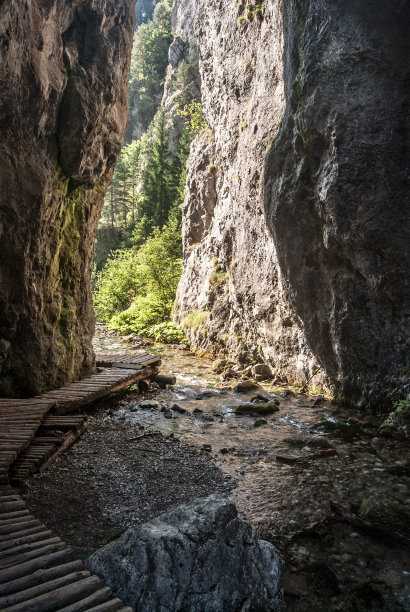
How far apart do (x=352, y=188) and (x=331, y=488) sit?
6.23m

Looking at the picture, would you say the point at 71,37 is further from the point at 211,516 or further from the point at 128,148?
the point at 128,148

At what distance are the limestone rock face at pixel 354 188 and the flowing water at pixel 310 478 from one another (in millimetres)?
1548

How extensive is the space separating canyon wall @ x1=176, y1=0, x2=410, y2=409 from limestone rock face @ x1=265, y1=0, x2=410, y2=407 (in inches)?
0.9

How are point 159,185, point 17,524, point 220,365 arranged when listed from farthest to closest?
point 159,185 → point 220,365 → point 17,524

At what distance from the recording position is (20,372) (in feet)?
26.7

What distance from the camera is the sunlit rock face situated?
291 inches

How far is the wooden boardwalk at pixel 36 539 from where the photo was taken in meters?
2.98

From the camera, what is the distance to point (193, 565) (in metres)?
3.40

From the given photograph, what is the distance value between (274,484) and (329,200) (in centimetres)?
627

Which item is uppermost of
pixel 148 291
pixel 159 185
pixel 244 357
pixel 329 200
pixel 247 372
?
pixel 159 185

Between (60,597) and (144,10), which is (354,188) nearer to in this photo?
(60,597)

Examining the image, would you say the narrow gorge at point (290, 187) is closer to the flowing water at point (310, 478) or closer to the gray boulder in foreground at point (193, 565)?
the flowing water at point (310, 478)

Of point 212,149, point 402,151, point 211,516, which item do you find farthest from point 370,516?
point 212,149

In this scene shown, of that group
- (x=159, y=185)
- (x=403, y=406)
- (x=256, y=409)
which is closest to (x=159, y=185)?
(x=159, y=185)
